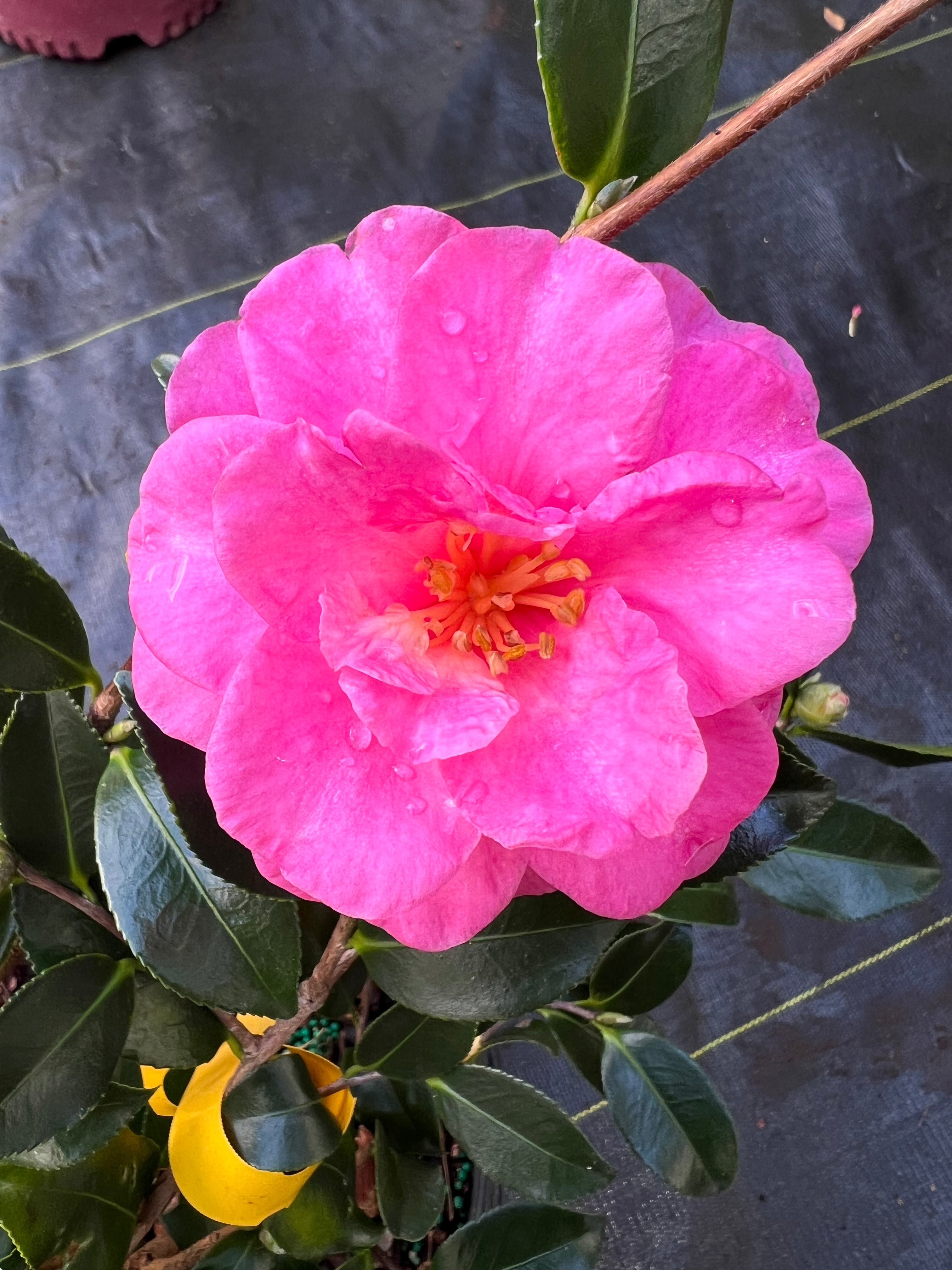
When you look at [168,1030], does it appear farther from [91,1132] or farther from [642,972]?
[642,972]

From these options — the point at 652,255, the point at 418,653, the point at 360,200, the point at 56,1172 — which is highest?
the point at 418,653

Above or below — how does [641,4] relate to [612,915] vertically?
above

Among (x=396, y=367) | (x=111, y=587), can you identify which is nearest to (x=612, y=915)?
(x=396, y=367)

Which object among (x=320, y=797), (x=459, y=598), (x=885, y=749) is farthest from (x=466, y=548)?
(x=885, y=749)

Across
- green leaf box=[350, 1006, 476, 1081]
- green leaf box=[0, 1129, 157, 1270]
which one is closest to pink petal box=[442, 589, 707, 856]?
green leaf box=[350, 1006, 476, 1081]

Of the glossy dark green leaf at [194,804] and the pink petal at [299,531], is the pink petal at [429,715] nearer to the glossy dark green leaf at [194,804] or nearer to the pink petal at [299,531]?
the pink petal at [299,531]

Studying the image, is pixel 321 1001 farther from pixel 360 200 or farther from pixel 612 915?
pixel 360 200

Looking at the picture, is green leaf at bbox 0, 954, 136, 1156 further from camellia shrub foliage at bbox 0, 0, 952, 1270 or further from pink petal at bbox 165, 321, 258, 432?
pink petal at bbox 165, 321, 258, 432

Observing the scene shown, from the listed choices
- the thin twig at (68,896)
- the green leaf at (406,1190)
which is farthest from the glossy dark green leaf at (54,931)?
the green leaf at (406,1190)
